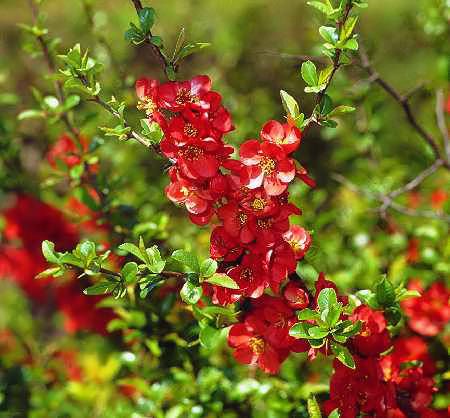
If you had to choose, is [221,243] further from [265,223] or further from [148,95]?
[148,95]

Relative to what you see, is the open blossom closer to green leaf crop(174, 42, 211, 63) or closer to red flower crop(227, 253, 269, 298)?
red flower crop(227, 253, 269, 298)

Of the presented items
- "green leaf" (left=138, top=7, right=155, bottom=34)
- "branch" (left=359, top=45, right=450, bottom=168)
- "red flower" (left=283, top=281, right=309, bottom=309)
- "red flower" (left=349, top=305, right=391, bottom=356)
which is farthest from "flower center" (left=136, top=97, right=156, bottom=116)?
"branch" (left=359, top=45, right=450, bottom=168)

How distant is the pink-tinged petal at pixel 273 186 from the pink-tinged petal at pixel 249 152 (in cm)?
5

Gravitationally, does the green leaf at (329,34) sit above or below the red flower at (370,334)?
above

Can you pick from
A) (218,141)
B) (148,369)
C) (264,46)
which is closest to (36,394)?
(148,369)

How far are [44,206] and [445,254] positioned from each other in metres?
1.23

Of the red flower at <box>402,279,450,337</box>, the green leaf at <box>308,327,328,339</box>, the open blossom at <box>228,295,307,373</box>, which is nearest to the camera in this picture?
the green leaf at <box>308,327,328,339</box>

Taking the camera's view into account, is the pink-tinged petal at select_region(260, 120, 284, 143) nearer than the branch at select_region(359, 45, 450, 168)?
Yes

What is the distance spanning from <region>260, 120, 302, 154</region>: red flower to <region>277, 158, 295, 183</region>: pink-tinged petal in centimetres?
2

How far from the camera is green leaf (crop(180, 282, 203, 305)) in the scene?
92 centimetres

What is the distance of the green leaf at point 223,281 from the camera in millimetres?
908

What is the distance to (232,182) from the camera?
3.14 ft

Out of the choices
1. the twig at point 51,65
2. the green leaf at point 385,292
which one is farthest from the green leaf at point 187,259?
the twig at point 51,65

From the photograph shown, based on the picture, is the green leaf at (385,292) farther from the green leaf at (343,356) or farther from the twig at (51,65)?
the twig at (51,65)
